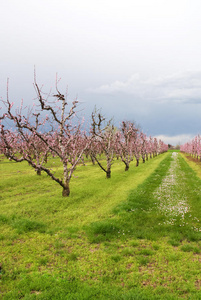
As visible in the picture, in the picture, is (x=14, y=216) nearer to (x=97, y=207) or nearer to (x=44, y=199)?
(x=44, y=199)

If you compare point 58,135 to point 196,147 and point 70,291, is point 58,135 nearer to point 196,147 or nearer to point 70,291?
point 70,291

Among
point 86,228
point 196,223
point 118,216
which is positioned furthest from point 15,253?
point 196,223

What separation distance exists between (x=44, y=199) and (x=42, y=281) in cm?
1067

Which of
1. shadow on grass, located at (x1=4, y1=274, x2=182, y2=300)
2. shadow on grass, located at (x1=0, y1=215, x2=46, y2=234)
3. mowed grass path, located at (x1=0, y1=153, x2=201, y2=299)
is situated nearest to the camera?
shadow on grass, located at (x1=4, y1=274, x2=182, y2=300)

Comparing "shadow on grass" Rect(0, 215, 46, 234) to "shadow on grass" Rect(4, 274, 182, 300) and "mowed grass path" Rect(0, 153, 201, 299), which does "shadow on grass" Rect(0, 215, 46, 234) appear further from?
"shadow on grass" Rect(4, 274, 182, 300)

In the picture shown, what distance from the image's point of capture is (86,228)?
11.9 metres

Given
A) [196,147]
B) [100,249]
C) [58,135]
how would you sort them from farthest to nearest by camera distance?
1. [196,147]
2. [58,135]
3. [100,249]

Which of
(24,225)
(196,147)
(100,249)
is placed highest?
(196,147)

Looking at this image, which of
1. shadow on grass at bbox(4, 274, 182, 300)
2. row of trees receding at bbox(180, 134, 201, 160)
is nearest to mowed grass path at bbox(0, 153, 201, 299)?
shadow on grass at bbox(4, 274, 182, 300)

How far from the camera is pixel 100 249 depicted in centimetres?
977

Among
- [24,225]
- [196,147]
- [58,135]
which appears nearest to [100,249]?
[24,225]

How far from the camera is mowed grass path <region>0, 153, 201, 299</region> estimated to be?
7003 millimetres

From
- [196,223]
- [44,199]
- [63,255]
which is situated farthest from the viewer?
[44,199]

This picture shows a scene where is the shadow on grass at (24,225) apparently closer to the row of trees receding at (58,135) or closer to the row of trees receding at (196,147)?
the row of trees receding at (58,135)
